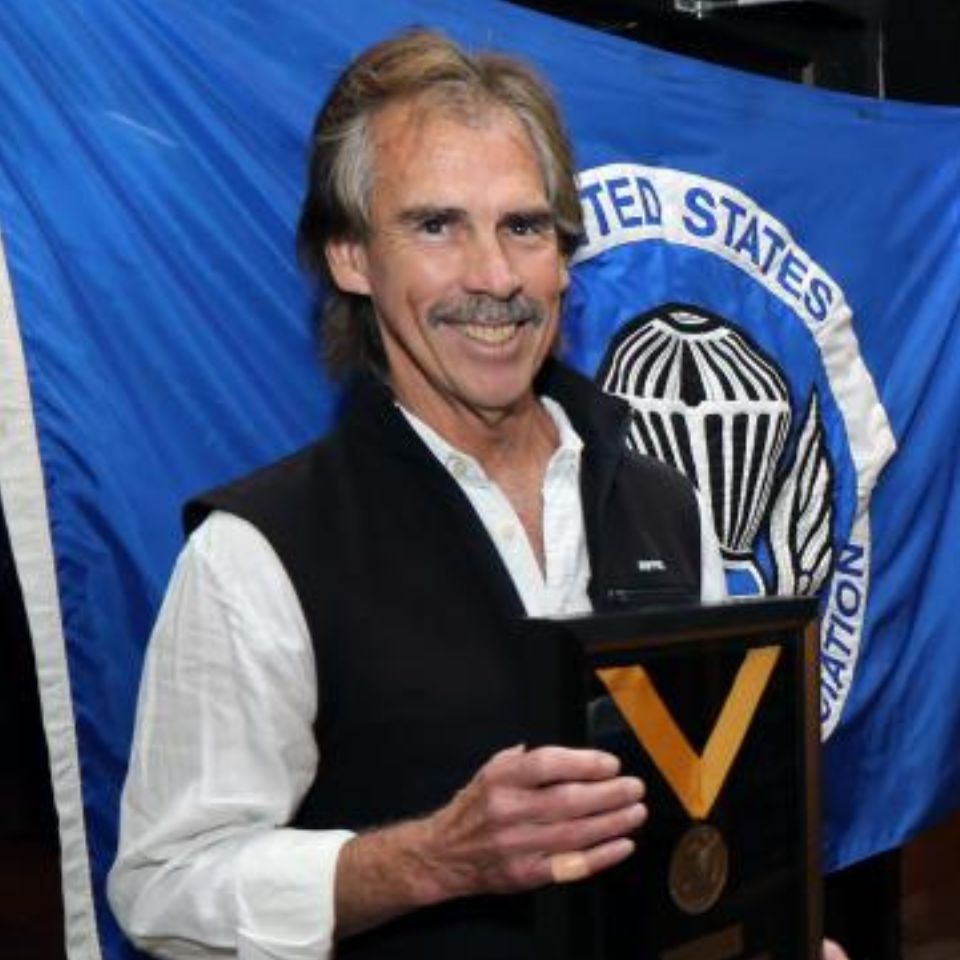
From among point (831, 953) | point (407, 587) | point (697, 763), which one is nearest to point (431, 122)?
point (407, 587)

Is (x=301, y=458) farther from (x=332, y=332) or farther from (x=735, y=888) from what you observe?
→ (x=735, y=888)

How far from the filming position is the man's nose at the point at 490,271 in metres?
1.40

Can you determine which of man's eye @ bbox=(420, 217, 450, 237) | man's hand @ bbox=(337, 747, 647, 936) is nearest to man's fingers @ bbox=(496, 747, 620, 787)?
man's hand @ bbox=(337, 747, 647, 936)

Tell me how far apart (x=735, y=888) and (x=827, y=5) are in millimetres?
2186

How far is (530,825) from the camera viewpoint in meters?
1.05

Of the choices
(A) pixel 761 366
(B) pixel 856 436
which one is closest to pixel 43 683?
(A) pixel 761 366

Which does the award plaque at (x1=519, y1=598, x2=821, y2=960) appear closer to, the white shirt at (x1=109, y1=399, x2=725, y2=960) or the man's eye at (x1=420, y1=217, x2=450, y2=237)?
the white shirt at (x1=109, y1=399, x2=725, y2=960)

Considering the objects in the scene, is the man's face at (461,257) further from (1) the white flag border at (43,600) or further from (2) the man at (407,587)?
(1) the white flag border at (43,600)

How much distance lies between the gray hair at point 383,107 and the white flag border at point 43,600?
12.4 inches

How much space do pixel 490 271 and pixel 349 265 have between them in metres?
0.19

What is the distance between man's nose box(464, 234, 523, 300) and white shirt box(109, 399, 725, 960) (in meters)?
0.31

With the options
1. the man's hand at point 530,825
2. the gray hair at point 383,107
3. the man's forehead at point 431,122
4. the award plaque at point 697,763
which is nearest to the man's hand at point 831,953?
the award plaque at point 697,763

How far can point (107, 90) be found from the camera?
162cm

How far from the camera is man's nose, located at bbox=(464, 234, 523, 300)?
1403 mm
